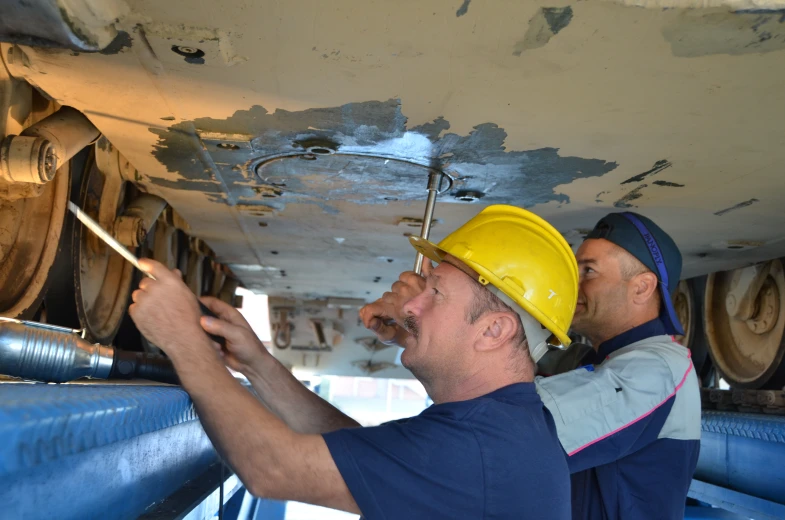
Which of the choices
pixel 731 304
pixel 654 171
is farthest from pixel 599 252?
pixel 731 304

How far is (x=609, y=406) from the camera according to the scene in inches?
60.5

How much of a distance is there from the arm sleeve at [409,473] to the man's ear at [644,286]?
1.05 metres

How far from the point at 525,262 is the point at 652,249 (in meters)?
0.72

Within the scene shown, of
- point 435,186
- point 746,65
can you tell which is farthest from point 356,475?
point 435,186

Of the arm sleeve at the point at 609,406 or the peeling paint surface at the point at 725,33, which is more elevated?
the peeling paint surface at the point at 725,33

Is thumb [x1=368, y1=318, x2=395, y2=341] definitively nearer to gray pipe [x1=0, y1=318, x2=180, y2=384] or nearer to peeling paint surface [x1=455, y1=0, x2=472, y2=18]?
gray pipe [x1=0, y1=318, x2=180, y2=384]

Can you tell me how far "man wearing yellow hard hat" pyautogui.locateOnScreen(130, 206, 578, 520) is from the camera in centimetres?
105

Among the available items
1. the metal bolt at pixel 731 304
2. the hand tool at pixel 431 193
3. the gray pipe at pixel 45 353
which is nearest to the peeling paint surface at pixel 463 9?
the gray pipe at pixel 45 353

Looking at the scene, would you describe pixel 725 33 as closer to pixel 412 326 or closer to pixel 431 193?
pixel 412 326

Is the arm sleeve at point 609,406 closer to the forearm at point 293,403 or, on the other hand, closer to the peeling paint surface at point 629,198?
the forearm at point 293,403

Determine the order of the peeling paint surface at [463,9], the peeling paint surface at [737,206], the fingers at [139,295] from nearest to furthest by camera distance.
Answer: the fingers at [139,295] → the peeling paint surface at [463,9] → the peeling paint surface at [737,206]

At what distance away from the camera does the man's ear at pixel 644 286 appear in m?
1.92

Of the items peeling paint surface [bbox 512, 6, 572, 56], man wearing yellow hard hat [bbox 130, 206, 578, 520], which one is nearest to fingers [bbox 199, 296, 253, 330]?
man wearing yellow hard hat [bbox 130, 206, 578, 520]

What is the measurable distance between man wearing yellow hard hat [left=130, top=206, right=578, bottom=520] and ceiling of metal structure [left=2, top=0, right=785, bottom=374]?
424mm
